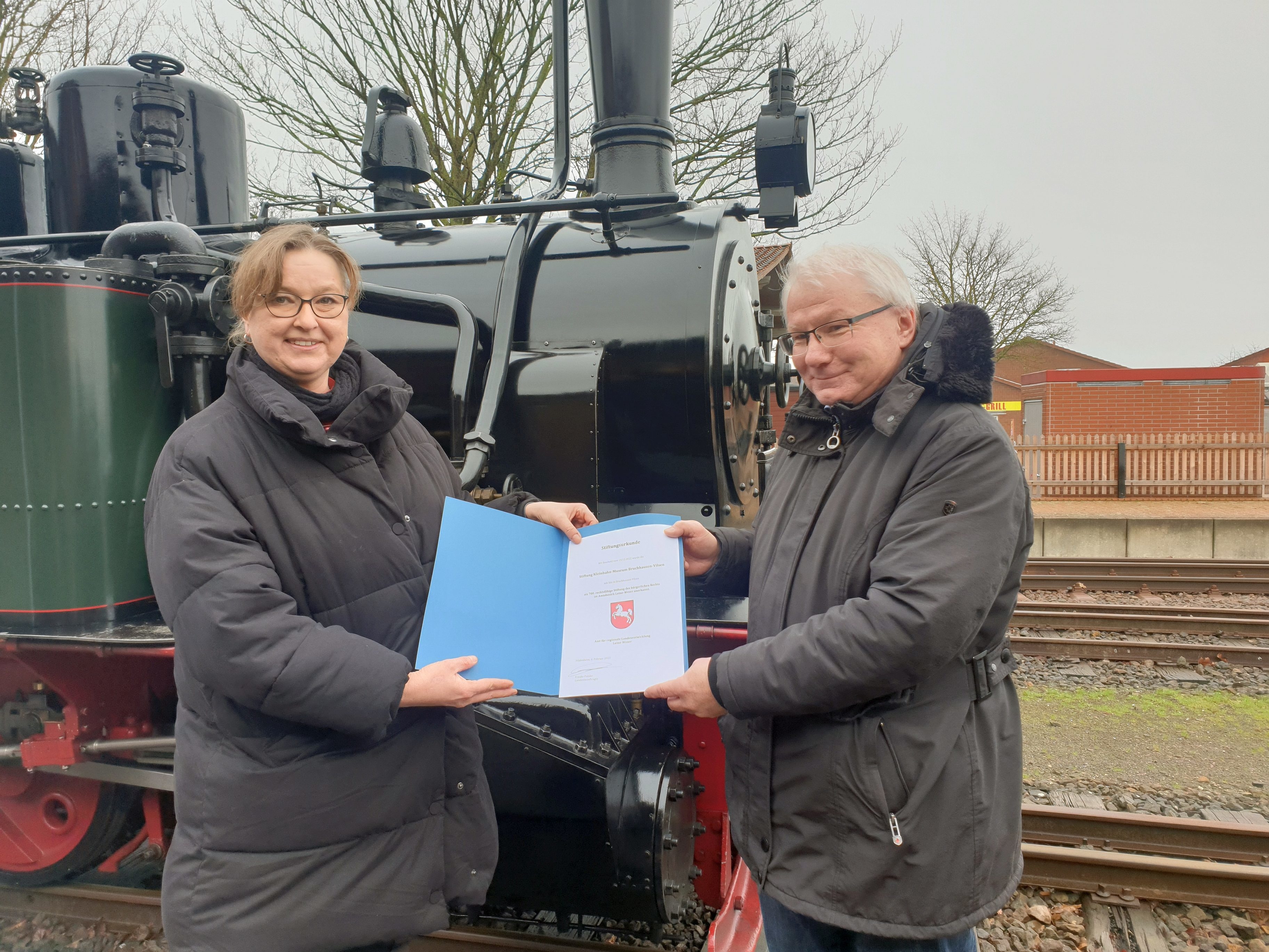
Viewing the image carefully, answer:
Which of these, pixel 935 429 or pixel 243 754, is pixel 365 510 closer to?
pixel 243 754

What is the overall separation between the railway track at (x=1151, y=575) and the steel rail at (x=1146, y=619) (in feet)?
3.20

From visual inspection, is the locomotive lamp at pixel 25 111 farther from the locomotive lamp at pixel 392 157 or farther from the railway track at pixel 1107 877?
the railway track at pixel 1107 877

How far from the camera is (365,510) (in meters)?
1.58

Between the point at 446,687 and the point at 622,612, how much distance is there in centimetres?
39

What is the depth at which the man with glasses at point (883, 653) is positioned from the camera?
1396mm

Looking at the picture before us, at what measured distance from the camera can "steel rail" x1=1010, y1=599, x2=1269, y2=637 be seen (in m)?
6.36

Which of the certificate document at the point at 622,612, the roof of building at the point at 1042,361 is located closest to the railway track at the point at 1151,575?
the certificate document at the point at 622,612

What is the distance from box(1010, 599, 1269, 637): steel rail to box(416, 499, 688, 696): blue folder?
5465mm

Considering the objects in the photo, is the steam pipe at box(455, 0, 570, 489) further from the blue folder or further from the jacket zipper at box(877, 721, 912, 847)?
the jacket zipper at box(877, 721, 912, 847)

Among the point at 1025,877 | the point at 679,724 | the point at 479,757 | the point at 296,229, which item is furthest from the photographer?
the point at 1025,877

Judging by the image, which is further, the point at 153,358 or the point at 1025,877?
the point at 1025,877

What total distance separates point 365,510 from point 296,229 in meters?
0.52

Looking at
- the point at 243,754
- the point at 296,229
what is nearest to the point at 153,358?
the point at 296,229

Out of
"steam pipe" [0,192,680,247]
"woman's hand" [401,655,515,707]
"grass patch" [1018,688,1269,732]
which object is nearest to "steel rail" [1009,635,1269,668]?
"grass patch" [1018,688,1269,732]
